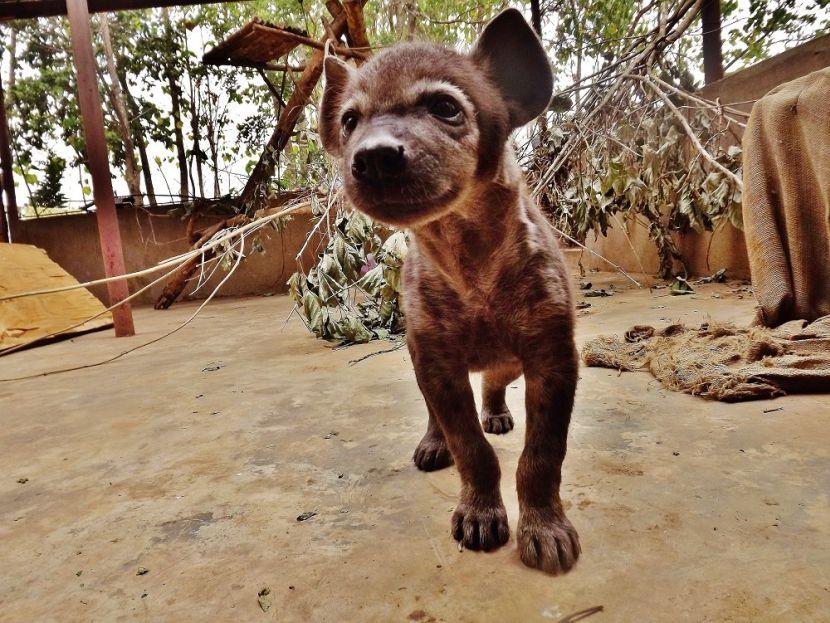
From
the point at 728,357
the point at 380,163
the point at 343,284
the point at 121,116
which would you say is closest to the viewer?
the point at 380,163

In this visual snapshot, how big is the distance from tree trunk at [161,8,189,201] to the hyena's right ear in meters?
9.32

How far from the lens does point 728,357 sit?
3.21 m

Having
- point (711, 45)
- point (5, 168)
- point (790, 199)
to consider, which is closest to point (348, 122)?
point (790, 199)

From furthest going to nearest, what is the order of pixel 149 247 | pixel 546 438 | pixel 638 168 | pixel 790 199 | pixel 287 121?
pixel 149 247 < pixel 287 121 < pixel 638 168 < pixel 790 199 < pixel 546 438

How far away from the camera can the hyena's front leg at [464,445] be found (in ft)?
5.72

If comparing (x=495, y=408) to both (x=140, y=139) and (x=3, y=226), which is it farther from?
(x=140, y=139)

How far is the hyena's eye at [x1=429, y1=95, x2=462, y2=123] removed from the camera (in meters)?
1.63

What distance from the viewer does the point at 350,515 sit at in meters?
1.92

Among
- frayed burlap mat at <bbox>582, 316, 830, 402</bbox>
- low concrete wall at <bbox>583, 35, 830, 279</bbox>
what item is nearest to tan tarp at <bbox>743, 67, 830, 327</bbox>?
frayed burlap mat at <bbox>582, 316, 830, 402</bbox>

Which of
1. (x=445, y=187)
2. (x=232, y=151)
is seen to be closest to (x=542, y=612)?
(x=445, y=187)

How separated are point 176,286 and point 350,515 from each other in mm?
8841

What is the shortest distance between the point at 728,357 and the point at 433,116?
2.54 m

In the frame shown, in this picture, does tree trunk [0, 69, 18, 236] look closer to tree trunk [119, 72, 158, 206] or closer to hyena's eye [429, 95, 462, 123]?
tree trunk [119, 72, 158, 206]

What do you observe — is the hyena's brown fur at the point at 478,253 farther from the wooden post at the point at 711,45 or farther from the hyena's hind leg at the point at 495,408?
the wooden post at the point at 711,45
